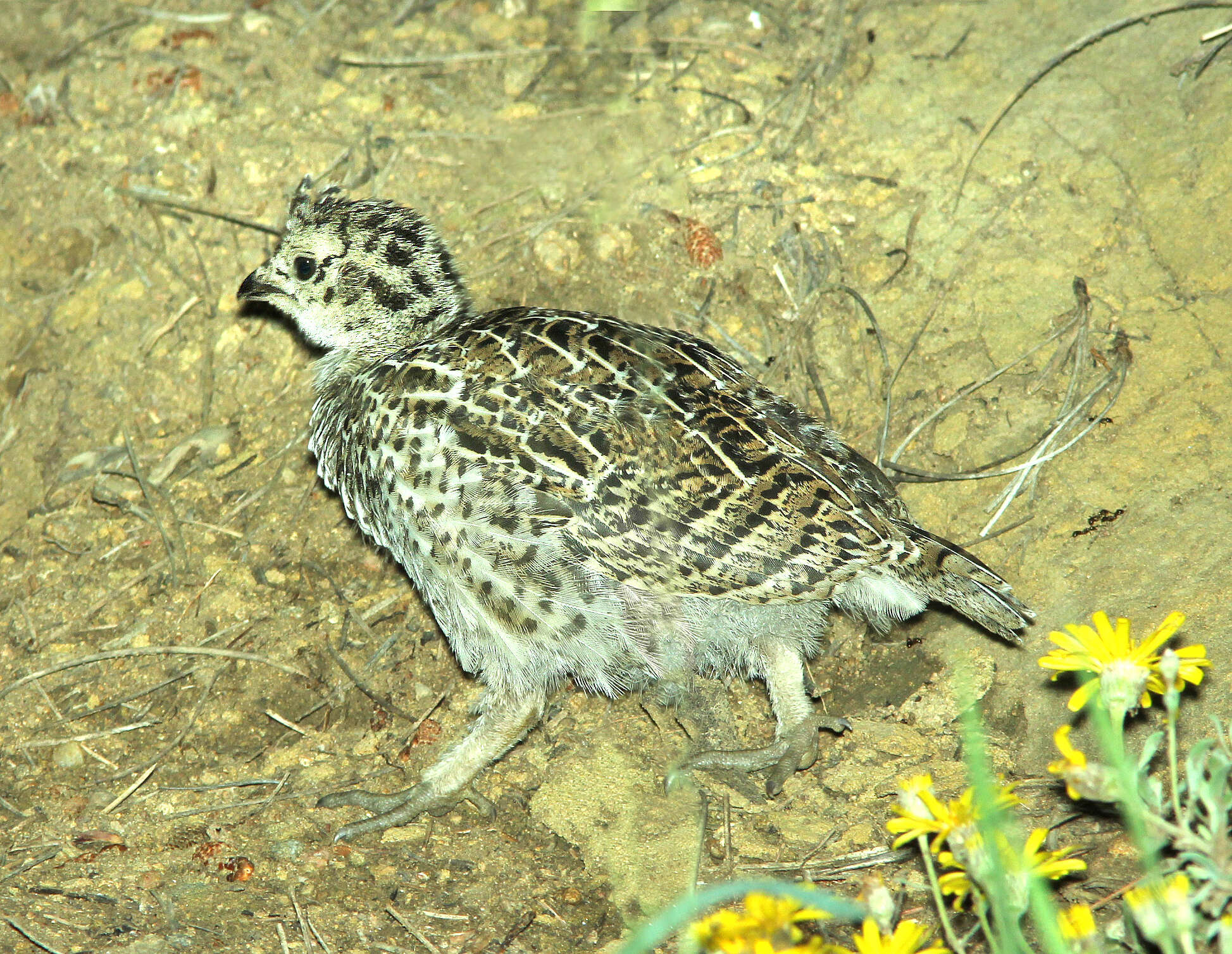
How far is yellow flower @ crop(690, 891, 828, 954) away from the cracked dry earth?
109 centimetres

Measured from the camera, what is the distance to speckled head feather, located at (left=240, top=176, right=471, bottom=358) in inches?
172

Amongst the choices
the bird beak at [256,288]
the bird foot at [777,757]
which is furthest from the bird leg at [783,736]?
the bird beak at [256,288]

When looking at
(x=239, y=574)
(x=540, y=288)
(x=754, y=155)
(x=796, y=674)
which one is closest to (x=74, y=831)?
(x=239, y=574)

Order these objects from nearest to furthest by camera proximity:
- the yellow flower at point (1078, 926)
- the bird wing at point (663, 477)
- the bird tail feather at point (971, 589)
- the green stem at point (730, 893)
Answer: the green stem at point (730, 893), the yellow flower at point (1078, 926), the bird wing at point (663, 477), the bird tail feather at point (971, 589)

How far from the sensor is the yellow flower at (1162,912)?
2.02 metres

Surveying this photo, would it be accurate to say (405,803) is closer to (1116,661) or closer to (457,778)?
(457,778)

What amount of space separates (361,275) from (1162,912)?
350cm

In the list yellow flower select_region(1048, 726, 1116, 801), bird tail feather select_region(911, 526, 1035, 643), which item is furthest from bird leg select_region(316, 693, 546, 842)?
yellow flower select_region(1048, 726, 1116, 801)

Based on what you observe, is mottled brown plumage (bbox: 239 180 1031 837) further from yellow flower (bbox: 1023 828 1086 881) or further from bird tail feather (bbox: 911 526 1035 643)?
yellow flower (bbox: 1023 828 1086 881)

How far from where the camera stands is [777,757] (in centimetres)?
373

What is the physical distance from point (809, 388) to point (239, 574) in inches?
96.2

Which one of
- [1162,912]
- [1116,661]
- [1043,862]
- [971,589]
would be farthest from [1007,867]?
[971,589]

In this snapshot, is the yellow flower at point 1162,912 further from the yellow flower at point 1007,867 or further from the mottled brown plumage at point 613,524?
the mottled brown plumage at point 613,524

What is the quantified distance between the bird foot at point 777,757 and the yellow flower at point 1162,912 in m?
1.63
